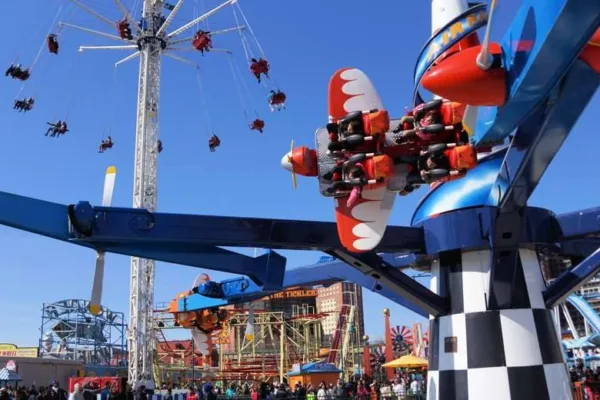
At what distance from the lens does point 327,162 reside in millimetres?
6574

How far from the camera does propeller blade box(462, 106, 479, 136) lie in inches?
221

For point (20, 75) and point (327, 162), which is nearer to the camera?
point (327, 162)

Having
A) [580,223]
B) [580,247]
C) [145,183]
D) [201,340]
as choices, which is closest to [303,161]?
[580,223]

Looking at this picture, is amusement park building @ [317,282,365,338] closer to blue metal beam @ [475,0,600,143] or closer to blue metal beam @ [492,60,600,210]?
blue metal beam @ [492,60,600,210]

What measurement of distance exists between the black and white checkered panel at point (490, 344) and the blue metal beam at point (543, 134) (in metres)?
1.17

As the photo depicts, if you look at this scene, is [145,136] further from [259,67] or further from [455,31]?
[455,31]

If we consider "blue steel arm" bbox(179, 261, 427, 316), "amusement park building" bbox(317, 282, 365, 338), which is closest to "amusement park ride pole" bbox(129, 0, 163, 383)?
"blue steel arm" bbox(179, 261, 427, 316)

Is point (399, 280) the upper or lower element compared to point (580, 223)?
lower

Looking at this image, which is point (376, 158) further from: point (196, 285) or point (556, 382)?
point (196, 285)

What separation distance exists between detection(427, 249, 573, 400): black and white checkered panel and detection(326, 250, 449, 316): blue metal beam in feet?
0.54

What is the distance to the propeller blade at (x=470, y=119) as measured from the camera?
562cm

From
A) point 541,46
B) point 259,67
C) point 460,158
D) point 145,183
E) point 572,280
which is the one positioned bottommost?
point 572,280

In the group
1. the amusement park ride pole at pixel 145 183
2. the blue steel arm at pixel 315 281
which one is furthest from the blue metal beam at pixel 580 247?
the amusement park ride pole at pixel 145 183

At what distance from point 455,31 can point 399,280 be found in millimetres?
3094
